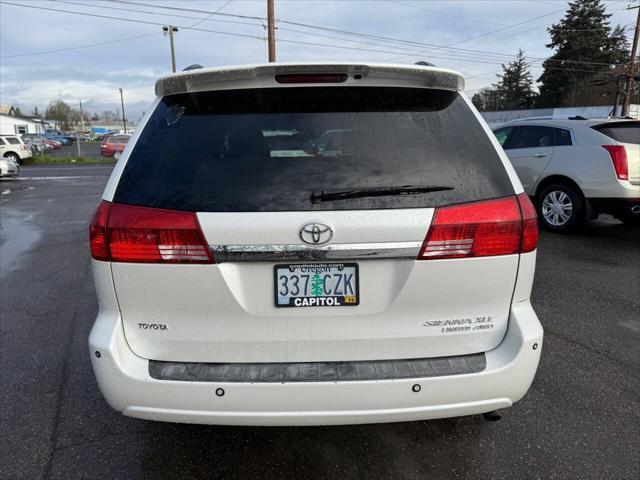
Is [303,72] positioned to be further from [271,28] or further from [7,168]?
[271,28]

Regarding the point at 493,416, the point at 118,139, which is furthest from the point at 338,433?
the point at 118,139


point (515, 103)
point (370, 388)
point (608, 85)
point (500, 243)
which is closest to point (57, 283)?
point (370, 388)

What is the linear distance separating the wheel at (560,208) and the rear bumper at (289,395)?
237 inches

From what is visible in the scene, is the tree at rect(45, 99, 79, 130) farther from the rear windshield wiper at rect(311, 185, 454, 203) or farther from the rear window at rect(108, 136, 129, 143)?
the rear windshield wiper at rect(311, 185, 454, 203)

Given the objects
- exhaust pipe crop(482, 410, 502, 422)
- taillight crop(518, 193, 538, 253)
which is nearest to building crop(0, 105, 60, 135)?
exhaust pipe crop(482, 410, 502, 422)

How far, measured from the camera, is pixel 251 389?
6.32 feet

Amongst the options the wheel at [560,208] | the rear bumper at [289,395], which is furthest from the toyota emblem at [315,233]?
the wheel at [560,208]

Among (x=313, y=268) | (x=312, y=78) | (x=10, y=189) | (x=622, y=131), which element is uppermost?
(x=312, y=78)

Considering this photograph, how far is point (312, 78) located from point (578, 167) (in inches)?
244

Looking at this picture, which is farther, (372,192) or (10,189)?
(10,189)

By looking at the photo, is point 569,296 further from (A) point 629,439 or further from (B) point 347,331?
(B) point 347,331

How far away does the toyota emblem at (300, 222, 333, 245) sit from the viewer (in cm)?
187

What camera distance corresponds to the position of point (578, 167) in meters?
7.04

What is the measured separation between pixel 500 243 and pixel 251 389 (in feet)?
3.87
